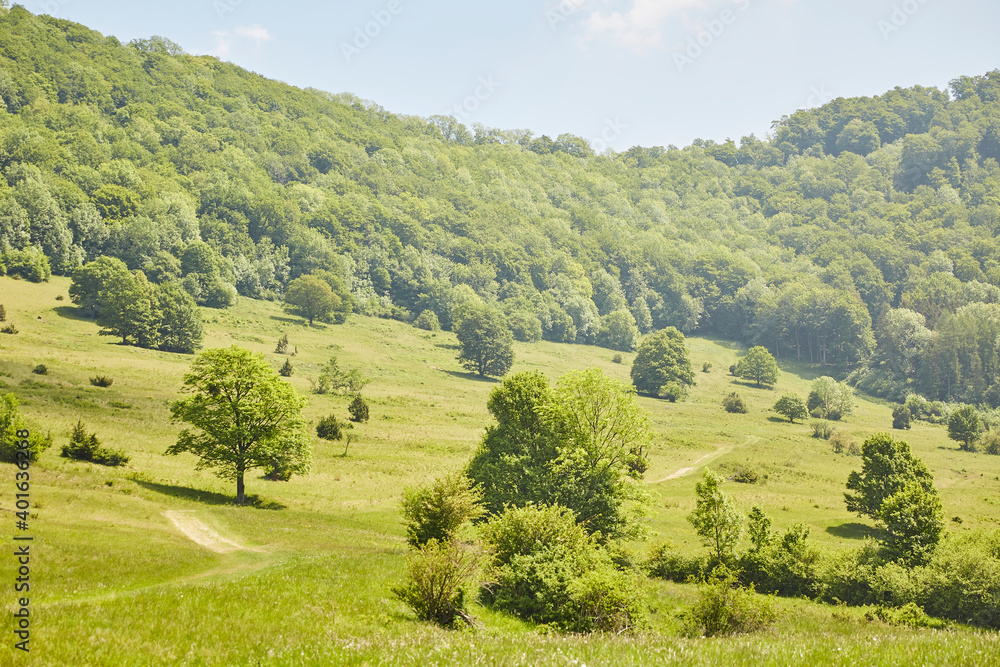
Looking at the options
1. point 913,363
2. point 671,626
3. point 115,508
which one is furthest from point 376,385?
point 913,363

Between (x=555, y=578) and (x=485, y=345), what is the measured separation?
11480cm

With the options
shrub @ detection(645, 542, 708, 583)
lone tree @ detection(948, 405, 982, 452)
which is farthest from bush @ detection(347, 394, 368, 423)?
lone tree @ detection(948, 405, 982, 452)

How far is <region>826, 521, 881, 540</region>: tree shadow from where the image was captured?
45.8 metres

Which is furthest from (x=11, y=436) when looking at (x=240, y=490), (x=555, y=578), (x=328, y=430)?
(x=555, y=578)

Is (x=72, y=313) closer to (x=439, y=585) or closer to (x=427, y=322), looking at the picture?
(x=427, y=322)

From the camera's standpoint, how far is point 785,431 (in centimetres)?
10094

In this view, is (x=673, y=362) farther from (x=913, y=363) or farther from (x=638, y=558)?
(x=638, y=558)

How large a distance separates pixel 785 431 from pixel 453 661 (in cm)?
10631

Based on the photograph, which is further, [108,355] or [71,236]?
[71,236]

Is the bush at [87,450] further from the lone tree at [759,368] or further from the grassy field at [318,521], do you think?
the lone tree at [759,368]

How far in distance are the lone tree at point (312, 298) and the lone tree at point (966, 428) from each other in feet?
423

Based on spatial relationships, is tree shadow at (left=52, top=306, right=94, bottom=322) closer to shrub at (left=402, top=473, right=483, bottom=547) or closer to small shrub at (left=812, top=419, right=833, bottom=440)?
shrub at (left=402, top=473, right=483, bottom=547)

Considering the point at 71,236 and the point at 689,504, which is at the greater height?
the point at 71,236

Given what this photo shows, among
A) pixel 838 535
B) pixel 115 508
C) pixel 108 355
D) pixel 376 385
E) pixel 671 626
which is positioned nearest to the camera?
pixel 671 626
